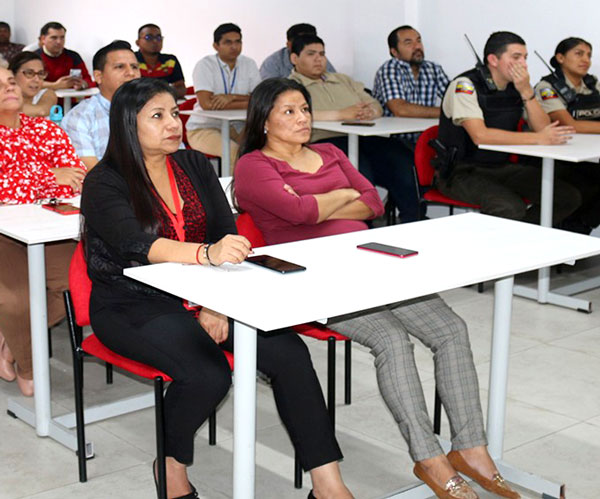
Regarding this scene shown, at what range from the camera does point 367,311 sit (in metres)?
2.52

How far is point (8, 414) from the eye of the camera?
10.0 ft

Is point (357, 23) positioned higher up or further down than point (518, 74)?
higher up

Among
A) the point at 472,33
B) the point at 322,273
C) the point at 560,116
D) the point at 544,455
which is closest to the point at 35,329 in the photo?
the point at 322,273

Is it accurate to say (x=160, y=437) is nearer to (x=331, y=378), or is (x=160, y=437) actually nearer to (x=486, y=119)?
(x=331, y=378)

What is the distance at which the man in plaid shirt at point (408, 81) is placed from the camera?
18.5 feet

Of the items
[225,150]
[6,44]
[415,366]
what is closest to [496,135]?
[225,150]

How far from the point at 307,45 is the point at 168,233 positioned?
3.41 m

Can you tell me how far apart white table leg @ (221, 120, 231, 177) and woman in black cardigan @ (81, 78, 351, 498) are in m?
3.01

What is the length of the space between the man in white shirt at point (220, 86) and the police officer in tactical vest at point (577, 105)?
1.99m

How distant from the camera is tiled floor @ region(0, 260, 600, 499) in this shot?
2.59 m

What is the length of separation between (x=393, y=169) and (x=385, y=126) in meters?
0.33

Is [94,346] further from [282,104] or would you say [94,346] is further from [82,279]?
[282,104]

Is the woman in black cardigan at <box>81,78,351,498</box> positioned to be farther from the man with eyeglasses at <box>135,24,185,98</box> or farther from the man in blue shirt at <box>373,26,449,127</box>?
the man with eyeglasses at <box>135,24,185,98</box>

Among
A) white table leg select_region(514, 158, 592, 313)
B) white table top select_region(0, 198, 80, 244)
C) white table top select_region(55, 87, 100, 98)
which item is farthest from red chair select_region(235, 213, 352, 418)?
white table top select_region(55, 87, 100, 98)
